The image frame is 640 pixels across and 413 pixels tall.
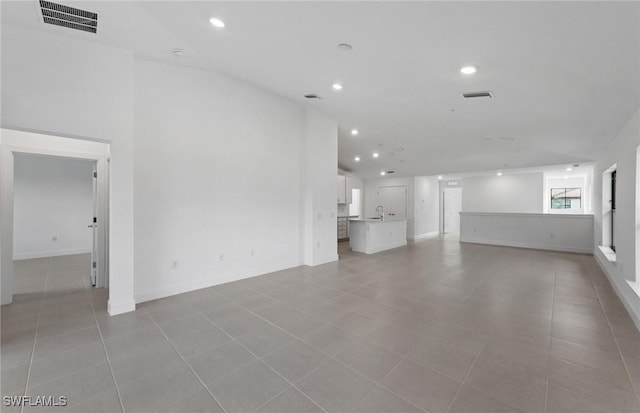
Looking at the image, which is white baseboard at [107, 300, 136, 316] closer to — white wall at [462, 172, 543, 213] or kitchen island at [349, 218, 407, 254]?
kitchen island at [349, 218, 407, 254]

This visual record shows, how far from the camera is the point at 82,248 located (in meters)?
6.76

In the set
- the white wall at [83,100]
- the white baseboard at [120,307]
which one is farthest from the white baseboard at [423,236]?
the white wall at [83,100]

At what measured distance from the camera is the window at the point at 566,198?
35.8 ft

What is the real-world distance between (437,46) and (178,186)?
3860 millimetres

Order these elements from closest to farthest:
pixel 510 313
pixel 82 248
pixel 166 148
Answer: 1. pixel 510 313
2. pixel 166 148
3. pixel 82 248

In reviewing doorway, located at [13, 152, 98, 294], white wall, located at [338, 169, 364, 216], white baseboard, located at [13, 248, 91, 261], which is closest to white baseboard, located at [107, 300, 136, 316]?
doorway, located at [13, 152, 98, 294]

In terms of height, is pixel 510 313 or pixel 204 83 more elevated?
pixel 204 83

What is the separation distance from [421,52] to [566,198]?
12677mm

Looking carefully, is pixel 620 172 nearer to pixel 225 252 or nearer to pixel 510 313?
pixel 510 313

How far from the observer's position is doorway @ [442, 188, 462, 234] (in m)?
13.0

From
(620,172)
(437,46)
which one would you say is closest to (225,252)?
Result: (437,46)

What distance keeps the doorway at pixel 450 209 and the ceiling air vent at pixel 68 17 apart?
13398mm

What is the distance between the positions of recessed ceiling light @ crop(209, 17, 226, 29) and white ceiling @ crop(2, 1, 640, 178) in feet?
0.25

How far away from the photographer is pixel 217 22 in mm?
2697
